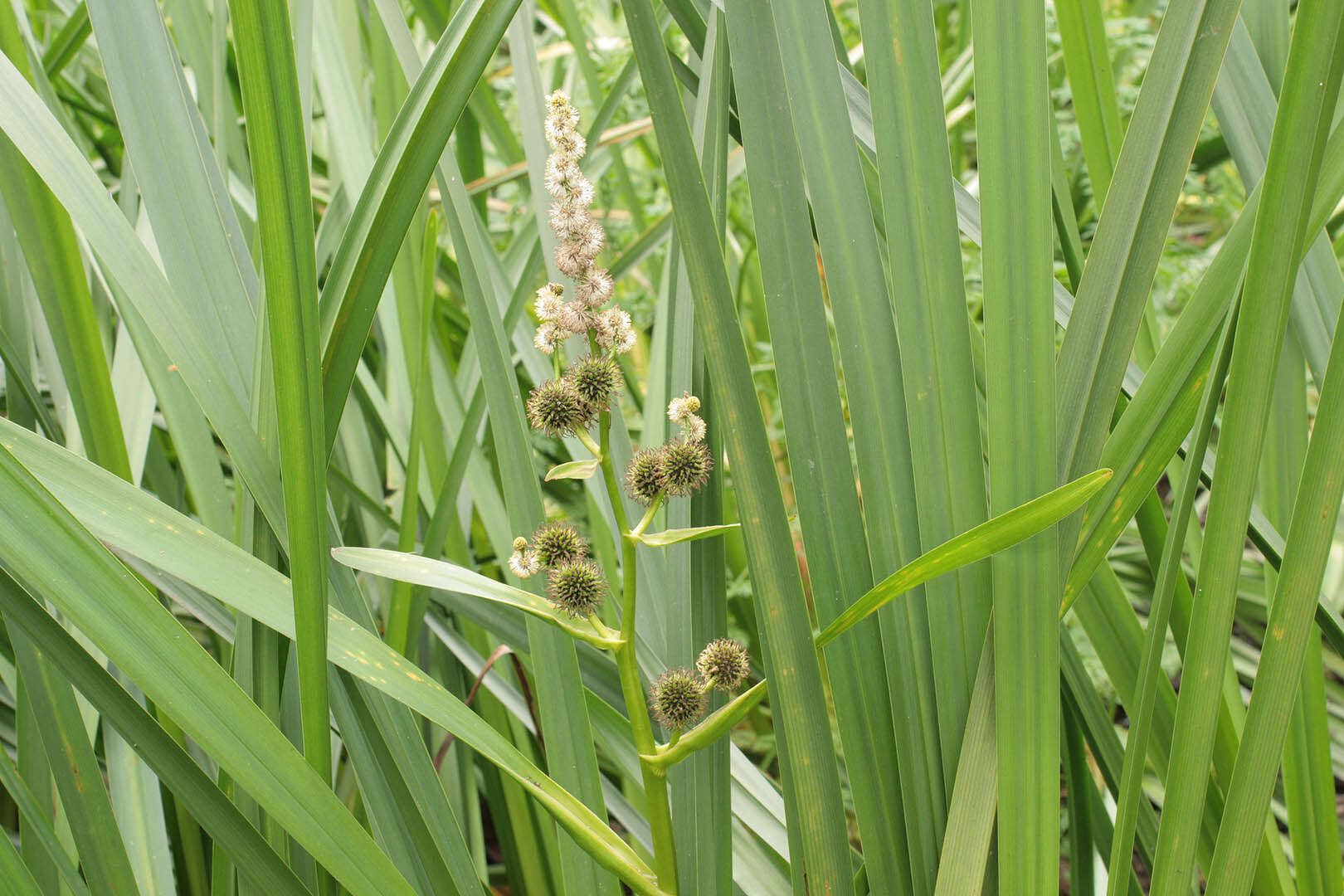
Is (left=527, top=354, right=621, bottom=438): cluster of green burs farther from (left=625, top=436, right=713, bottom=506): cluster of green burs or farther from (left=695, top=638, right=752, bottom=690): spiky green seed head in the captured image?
(left=695, top=638, right=752, bottom=690): spiky green seed head

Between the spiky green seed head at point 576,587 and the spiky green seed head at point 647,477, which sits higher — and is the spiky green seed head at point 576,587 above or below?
below

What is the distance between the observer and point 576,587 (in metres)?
0.64

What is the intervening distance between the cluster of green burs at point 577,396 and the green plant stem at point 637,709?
0.7 inches

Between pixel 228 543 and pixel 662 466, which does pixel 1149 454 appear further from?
pixel 228 543

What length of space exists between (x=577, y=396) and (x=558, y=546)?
11 cm

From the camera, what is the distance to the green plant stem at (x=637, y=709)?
0.62 meters

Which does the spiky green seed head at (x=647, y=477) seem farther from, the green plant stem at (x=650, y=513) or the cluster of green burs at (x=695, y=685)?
the cluster of green burs at (x=695, y=685)

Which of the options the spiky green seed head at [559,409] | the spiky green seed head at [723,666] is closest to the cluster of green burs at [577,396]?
the spiky green seed head at [559,409]

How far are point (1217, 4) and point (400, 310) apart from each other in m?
0.92

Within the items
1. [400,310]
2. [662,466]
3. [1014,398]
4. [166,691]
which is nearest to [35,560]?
[166,691]

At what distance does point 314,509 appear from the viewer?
574 millimetres

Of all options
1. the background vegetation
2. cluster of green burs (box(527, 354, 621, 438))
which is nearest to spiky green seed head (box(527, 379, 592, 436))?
cluster of green burs (box(527, 354, 621, 438))

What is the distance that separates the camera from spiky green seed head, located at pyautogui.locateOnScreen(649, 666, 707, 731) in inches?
25.4

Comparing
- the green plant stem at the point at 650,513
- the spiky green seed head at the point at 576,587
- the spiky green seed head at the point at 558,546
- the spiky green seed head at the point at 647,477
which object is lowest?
the spiky green seed head at the point at 576,587
